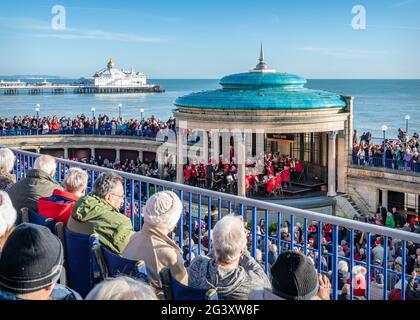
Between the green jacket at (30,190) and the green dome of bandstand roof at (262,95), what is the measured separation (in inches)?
800

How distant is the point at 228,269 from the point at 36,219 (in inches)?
95.7

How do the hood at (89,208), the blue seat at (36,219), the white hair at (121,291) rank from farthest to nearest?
the blue seat at (36,219), the hood at (89,208), the white hair at (121,291)

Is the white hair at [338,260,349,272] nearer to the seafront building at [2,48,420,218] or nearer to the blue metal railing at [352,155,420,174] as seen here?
the seafront building at [2,48,420,218]

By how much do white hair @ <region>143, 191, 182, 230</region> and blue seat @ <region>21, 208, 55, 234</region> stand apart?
1.21 meters

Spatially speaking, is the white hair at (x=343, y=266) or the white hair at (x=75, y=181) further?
the white hair at (x=343, y=266)

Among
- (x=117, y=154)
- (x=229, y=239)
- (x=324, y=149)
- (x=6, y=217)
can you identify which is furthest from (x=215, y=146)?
(x=229, y=239)

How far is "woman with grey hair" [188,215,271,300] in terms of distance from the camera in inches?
165

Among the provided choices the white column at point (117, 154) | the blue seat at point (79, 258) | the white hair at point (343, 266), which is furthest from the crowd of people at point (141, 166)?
the blue seat at point (79, 258)

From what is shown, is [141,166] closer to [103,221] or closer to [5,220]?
[103,221]

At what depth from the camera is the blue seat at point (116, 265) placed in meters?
4.21

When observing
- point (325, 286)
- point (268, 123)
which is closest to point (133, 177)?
point (325, 286)

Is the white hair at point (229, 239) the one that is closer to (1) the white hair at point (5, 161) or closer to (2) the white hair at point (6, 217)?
(2) the white hair at point (6, 217)

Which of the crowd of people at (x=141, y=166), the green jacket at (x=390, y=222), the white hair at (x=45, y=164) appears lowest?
the green jacket at (x=390, y=222)

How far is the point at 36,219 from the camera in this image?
589cm
